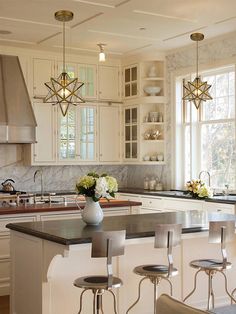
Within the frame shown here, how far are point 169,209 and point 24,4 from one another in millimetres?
3327

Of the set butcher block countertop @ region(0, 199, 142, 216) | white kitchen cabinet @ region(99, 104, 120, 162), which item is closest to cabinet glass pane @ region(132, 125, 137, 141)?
white kitchen cabinet @ region(99, 104, 120, 162)

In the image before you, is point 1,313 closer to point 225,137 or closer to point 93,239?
point 93,239

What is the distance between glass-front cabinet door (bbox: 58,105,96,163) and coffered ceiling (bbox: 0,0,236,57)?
39.5 inches

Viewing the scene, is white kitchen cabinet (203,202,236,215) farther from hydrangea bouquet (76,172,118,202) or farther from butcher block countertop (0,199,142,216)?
hydrangea bouquet (76,172,118,202)

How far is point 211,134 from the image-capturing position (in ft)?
24.8

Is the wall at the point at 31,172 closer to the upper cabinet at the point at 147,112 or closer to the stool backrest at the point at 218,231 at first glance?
the upper cabinet at the point at 147,112

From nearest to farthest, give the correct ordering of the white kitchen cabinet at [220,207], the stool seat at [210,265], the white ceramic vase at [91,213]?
the stool seat at [210,265] → the white ceramic vase at [91,213] → the white kitchen cabinet at [220,207]

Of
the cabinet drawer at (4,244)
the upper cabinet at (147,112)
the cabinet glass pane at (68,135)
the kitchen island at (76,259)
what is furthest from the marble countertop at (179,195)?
the cabinet drawer at (4,244)

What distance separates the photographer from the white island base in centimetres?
392

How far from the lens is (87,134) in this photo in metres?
8.34

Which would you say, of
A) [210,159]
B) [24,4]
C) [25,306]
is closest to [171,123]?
[210,159]

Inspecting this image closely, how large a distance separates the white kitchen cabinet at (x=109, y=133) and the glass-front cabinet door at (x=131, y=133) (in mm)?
136

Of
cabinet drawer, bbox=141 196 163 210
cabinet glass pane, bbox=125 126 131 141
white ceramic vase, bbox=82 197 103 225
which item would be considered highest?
cabinet glass pane, bbox=125 126 131 141

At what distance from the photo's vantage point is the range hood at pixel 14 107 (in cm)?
733
